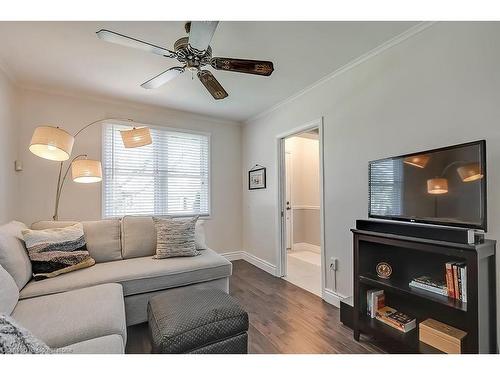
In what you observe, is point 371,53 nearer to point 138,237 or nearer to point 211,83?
point 211,83

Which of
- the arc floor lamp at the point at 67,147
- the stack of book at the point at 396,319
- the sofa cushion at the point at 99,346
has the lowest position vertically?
the stack of book at the point at 396,319

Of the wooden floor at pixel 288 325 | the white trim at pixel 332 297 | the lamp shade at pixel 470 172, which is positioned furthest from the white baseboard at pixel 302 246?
the lamp shade at pixel 470 172

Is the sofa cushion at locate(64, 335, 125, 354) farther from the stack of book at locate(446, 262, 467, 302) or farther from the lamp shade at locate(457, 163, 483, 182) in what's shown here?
the lamp shade at locate(457, 163, 483, 182)

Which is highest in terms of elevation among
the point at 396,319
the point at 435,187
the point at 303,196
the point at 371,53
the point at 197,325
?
the point at 371,53

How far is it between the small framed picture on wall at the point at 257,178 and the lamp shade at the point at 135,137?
5.69 ft

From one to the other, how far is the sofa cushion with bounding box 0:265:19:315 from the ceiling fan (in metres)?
1.54

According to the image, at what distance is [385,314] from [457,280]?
2.03 ft

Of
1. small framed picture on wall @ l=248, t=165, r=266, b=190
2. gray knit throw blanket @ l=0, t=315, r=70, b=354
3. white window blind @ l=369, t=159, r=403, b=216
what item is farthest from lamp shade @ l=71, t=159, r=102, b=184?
white window blind @ l=369, t=159, r=403, b=216

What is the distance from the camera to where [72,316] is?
136cm

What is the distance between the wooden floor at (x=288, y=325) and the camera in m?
1.77

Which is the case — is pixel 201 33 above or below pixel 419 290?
above

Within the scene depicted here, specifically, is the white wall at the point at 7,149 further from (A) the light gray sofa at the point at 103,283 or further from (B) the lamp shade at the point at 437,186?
(B) the lamp shade at the point at 437,186

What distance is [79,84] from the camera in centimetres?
282

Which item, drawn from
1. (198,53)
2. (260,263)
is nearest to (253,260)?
(260,263)
